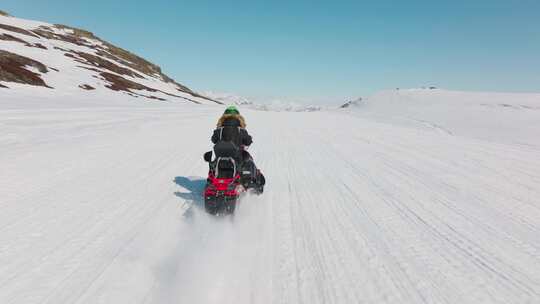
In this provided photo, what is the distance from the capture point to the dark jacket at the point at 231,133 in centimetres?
575

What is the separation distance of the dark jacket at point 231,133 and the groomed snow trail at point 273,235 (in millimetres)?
1236

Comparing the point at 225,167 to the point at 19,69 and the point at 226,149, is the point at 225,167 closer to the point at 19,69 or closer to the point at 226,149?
the point at 226,149

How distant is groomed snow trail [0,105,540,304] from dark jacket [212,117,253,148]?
1.24m

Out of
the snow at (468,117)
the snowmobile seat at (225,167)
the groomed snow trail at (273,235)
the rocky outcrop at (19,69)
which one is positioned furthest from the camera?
the rocky outcrop at (19,69)

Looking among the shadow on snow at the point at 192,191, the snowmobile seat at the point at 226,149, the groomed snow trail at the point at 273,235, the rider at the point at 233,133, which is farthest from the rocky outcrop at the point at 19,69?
the snowmobile seat at the point at 226,149

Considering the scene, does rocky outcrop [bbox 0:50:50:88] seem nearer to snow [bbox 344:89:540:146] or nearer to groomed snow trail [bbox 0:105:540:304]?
groomed snow trail [bbox 0:105:540:304]

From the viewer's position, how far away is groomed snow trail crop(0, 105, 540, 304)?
3.44m

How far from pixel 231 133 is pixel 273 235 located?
6.29ft

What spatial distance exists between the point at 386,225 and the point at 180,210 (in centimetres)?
346

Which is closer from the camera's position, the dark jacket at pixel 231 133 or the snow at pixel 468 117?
the dark jacket at pixel 231 133

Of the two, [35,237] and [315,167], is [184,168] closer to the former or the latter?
[315,167]

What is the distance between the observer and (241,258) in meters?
4.09

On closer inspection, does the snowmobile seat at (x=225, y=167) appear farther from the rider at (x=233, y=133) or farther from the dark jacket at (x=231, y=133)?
the dark jacket at (x=231, y=133)

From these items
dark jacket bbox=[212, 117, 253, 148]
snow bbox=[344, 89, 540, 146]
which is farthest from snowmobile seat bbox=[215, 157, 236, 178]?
snow bbox=[344, 89, 540, 146]
